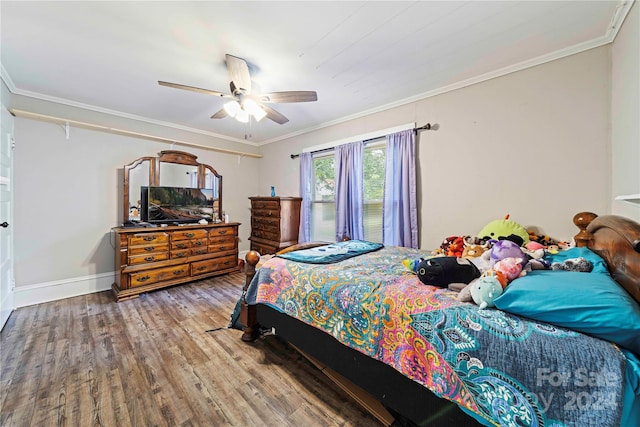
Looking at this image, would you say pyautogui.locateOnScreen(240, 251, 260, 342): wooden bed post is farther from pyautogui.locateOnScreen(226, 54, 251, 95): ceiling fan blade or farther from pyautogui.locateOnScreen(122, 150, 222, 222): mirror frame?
pyautogui.locateOnScreen(122, 150, 222, 222): mirror frame

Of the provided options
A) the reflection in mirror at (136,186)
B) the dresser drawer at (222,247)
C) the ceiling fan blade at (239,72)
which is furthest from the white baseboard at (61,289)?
the ceiling fan blade at (239,72)

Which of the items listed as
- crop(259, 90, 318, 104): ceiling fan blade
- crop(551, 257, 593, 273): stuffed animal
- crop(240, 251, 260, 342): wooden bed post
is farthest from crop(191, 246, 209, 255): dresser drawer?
crop(551, 257, 593, 273): stuffed animal

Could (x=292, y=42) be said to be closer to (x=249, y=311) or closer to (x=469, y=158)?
(x=469, y=158)

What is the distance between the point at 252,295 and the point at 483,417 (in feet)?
5.43

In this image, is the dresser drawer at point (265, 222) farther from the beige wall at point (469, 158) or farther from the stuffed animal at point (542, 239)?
the stuffed animal at point (542, 239)

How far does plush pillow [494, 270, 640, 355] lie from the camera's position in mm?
814

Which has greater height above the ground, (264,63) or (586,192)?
(264,63)

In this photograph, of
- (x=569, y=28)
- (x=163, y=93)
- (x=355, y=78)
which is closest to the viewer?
(x=569, y=28)

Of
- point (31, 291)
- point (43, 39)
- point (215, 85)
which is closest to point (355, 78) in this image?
point (215, 85)

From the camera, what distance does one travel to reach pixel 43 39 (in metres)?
1.91

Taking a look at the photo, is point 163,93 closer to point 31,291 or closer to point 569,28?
point 31,291

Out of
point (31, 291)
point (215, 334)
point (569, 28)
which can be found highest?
point (569, 28)

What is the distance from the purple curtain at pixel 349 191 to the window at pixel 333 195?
0.09 meters

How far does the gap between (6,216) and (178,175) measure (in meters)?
1.83
